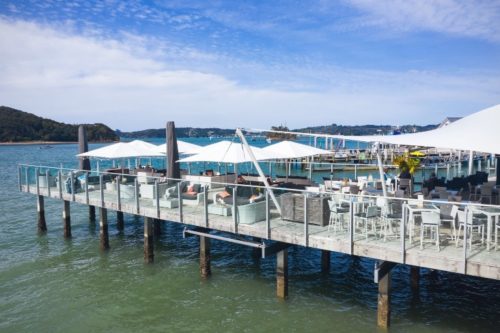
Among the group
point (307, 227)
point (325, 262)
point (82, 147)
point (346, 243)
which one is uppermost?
point (82, 147)

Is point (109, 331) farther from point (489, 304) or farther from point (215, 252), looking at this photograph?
point (489, 304)

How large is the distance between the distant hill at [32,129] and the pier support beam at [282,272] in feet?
491

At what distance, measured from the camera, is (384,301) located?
9.99m

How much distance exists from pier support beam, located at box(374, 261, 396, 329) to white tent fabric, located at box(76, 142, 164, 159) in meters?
14.2

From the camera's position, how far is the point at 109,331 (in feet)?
36.6

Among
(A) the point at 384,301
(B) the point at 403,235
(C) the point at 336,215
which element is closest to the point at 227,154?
(C) the point at 336,215

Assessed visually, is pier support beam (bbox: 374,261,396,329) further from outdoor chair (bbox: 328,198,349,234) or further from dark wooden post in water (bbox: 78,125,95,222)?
dark wooden post in water (bbox: 78,125,95,222)

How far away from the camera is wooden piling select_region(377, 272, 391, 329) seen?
9.84m

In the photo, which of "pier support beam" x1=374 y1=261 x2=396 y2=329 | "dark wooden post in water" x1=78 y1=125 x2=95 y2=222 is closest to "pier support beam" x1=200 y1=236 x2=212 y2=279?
"pier support beam" x1=374 y1=261 x2=396 y2=329

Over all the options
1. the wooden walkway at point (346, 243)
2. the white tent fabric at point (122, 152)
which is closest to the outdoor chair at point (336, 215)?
the wooden walkway at point (346, 243)

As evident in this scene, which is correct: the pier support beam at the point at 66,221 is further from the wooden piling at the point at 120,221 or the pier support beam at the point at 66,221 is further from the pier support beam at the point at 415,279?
the pier support beam at the point at 415,279

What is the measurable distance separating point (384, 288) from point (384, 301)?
38cm

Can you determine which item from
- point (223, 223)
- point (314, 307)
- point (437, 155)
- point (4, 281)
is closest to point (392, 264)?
point (314, 307)

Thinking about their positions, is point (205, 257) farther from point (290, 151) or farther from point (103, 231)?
point (290, 151)
